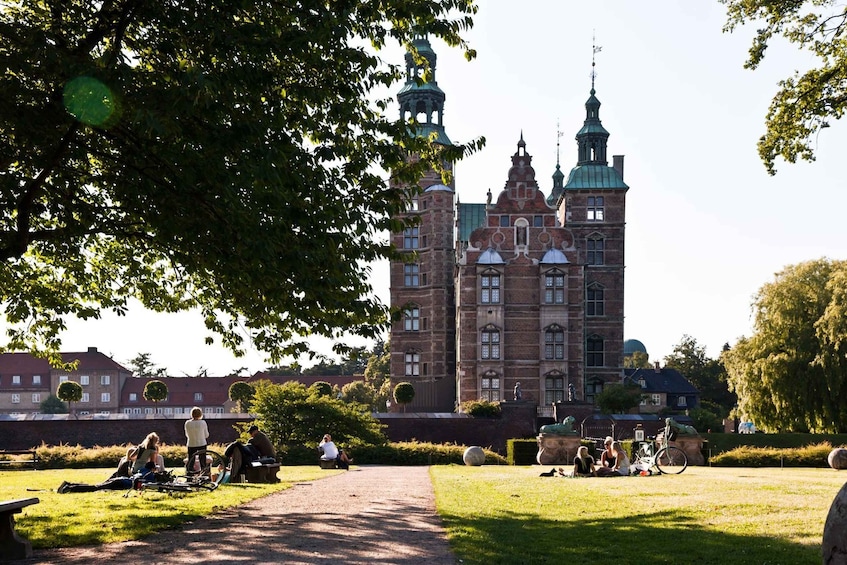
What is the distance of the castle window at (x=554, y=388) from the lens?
5662 cm

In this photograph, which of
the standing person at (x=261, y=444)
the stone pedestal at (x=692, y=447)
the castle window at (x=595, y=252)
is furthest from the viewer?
the castle window at (x=595, y=252)

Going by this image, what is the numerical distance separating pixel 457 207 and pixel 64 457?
33810 mm

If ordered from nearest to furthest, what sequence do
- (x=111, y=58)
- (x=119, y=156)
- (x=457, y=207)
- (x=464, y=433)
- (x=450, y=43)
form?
(x=111, y=58) → (x=119, y=156) → (x=450, y=43) → (x=464, y=433) → (x=457, y=207)

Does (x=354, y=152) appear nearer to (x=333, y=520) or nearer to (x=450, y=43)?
(x=450, y=43)

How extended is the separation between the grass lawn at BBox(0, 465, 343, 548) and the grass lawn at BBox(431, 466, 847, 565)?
3.35m

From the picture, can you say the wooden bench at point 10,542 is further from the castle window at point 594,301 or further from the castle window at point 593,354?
Answer: the castle window at point 594,301

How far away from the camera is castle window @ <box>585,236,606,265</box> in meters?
61.9

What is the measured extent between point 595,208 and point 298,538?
5377cm

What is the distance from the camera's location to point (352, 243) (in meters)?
13.7

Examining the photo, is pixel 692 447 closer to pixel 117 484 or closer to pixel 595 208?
pixel 117 484

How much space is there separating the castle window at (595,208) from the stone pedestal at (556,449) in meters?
31.4

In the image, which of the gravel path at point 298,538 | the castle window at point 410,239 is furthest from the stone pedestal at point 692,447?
the castle window at point 410,239

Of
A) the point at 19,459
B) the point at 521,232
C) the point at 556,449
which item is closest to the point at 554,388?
the point at 521,232

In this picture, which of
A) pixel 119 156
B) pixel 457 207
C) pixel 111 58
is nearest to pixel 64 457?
pixel 119 156
